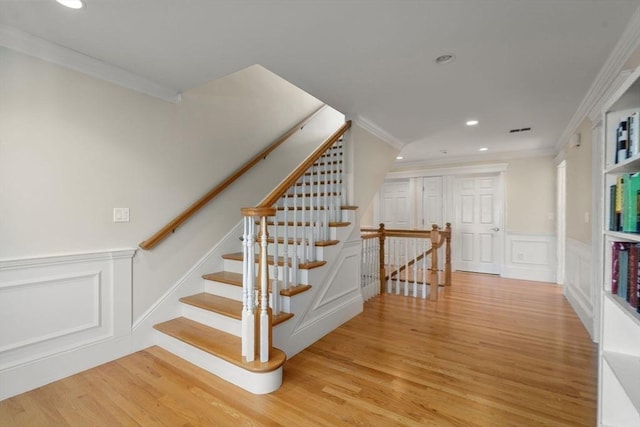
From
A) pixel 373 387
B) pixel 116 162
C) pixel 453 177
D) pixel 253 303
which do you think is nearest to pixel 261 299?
pixel 253 303

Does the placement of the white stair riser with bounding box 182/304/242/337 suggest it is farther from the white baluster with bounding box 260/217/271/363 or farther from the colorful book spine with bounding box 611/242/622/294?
the colorful book spine with bounding box 611/242/622/294

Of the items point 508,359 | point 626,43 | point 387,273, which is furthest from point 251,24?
point 387,273

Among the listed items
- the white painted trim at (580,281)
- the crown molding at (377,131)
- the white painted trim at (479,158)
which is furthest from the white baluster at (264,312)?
the white painted trim at (479,158)

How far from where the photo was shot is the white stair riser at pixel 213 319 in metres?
2.34

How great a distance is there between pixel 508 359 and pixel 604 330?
1.15 metres

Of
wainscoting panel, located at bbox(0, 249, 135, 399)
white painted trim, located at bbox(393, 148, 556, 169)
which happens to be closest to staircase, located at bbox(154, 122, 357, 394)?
wainscoting panel, located at bbox(0, 249, 135, 399)

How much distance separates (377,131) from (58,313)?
352 centimetres

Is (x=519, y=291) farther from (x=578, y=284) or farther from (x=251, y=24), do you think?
(x=251, y=24)

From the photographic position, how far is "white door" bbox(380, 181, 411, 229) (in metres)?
6.68

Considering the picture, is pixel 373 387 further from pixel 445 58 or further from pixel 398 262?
pixel 398 262

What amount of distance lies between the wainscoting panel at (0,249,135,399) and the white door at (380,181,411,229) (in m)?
5.52

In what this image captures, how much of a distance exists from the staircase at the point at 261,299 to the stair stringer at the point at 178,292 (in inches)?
2.1

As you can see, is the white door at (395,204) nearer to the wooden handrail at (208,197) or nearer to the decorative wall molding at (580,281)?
the decorative wall molding at (580,281)

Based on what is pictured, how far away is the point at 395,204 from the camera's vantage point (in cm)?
684
